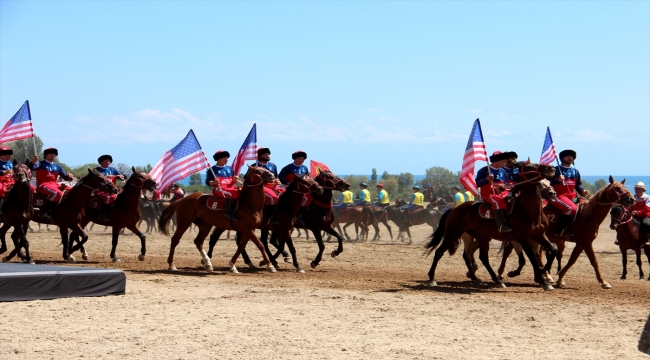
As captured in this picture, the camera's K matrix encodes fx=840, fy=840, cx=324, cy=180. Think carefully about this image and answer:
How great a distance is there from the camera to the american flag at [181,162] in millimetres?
18719

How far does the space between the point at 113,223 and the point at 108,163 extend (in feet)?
5.40

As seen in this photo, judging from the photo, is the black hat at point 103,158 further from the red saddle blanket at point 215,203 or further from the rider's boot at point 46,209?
the red saddle blanket at point 215,203

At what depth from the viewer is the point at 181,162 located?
18875 millimetres

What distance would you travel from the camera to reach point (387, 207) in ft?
114

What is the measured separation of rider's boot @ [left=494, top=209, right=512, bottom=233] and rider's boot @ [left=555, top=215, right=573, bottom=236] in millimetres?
1823

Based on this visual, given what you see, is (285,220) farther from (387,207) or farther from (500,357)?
(387,207)

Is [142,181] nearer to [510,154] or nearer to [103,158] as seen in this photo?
[103,158]

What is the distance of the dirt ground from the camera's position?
9680 millimetres

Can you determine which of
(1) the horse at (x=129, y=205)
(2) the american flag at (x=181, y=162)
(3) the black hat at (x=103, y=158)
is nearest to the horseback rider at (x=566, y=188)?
(2) the american flag at (x=181, y=162)

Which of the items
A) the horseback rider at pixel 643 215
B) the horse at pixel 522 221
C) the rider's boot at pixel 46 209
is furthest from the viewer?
the rider's boot at pixel 46 209

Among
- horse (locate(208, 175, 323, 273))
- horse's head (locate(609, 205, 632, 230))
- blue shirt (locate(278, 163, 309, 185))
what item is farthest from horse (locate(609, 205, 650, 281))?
blue shirt (locate(278, 163, 309, 185))

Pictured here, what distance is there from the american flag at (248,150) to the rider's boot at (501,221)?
6912 millimetres

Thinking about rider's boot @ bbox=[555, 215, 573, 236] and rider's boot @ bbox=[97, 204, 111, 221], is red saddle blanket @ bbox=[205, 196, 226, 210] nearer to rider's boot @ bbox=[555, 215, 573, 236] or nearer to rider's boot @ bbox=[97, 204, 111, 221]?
rider's boot @ bbox=[97, 204, 111, 221]

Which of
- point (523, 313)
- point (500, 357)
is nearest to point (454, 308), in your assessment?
point (523, 313)
